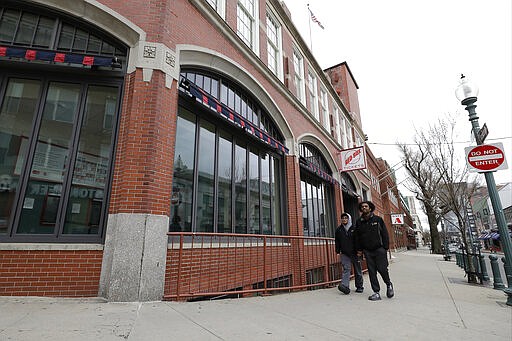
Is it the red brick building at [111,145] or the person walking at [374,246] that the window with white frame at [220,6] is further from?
the person walking at [374,246]

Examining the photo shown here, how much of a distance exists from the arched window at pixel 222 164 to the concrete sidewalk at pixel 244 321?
2.18 metres

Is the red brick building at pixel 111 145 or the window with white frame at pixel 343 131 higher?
the window with white frame at pixel 343 131

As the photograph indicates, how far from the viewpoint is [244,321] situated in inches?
135

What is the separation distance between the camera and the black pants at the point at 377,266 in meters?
5.36

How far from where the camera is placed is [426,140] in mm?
11586

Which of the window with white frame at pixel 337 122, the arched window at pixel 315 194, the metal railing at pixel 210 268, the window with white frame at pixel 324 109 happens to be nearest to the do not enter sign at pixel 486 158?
the metal railing at pixel 210 268

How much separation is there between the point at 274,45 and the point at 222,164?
22.6 feet

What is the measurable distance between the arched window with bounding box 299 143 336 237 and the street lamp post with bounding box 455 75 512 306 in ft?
19.1

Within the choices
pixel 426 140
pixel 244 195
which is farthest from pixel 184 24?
pixel 426 140

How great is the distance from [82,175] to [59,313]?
244 centimetres

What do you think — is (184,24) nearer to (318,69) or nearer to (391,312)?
(391,312)

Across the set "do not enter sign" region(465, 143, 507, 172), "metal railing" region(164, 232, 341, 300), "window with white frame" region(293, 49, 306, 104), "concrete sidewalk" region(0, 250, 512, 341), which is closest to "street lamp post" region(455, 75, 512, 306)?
"do not enter sign" region(465, 143, 507, 172)

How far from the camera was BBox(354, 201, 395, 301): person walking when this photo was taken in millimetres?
5375

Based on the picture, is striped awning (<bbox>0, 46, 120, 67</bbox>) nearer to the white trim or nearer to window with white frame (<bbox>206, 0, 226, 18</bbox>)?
the white trim
